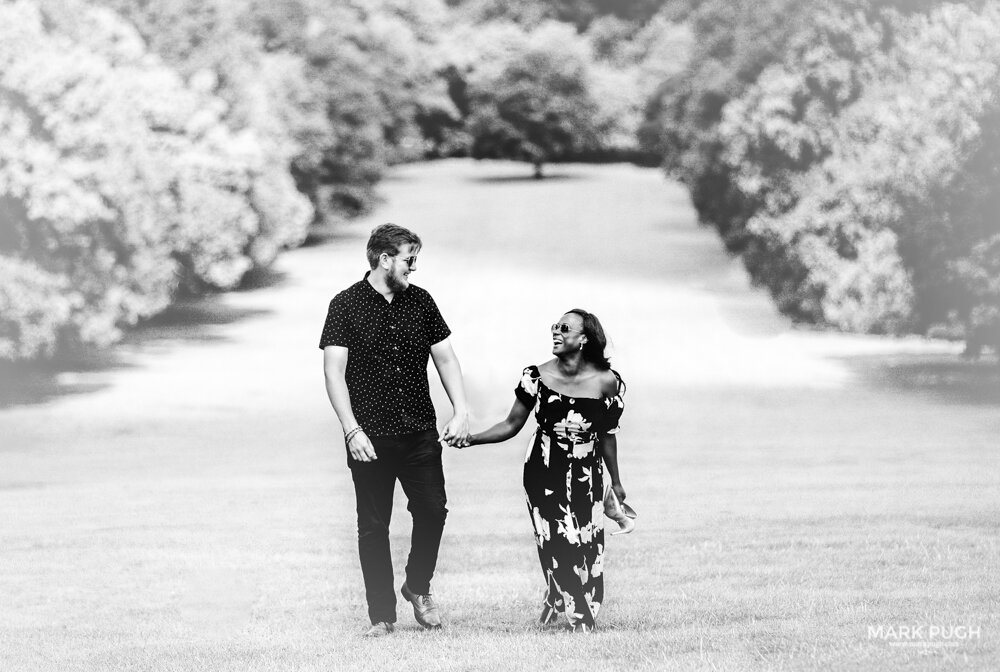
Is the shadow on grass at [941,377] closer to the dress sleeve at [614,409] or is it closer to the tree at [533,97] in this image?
the tree at [533,97]

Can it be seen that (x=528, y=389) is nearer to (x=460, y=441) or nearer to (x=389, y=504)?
(x=460, y=441)

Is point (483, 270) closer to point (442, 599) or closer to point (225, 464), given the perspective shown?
point (225, 464)

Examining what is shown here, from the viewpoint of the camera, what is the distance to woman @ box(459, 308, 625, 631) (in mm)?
5590

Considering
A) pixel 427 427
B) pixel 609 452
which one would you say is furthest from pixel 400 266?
pixel 609 452

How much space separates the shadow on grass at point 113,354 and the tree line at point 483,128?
0.33 metres

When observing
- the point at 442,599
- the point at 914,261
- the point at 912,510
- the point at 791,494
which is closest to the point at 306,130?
the point at 914,261

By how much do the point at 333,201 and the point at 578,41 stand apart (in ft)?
17.6

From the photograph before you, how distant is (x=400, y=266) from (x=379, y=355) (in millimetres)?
328

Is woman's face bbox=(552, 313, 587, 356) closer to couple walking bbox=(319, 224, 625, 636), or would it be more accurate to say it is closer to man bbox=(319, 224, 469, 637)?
couple walking bbox=(319, 224, 625, 636)

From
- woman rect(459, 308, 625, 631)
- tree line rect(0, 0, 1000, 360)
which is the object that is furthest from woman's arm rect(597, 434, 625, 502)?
tree line rect(0, 0, 1000, 360)

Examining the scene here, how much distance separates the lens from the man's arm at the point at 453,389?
215 inches

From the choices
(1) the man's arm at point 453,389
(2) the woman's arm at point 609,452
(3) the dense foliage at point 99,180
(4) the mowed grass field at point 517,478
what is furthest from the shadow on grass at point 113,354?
(2) the woman's arm at point 609,452

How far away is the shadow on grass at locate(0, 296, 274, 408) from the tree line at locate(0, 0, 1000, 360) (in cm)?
33

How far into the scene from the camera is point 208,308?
83.7ft
